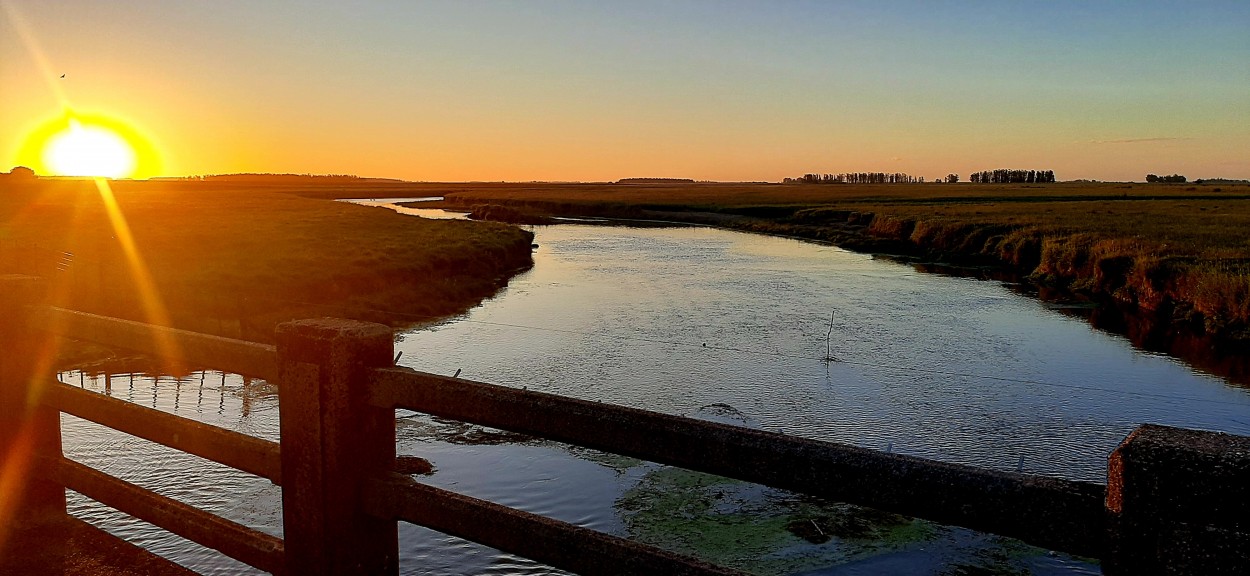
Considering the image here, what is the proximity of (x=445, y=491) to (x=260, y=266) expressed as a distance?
34951mm

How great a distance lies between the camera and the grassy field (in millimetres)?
27562

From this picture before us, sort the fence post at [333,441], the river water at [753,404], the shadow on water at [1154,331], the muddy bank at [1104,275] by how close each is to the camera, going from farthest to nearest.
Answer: the muddy bank at [1104,275] → the shadow on water at [1154,331] → the river water at [753,404] → the fence post at [333,441]

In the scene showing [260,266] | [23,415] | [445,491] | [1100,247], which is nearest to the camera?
[445,491]

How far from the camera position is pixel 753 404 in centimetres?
1889

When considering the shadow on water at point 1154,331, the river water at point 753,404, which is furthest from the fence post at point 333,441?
the shadow on water at point 1154,331

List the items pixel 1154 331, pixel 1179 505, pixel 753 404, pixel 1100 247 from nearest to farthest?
pixel 1179 505, pixel 753 404, pixel 1154 331, pixel 1100 247

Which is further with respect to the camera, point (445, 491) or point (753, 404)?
point (753, 404)

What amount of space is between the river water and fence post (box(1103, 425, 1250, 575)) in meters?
9.62

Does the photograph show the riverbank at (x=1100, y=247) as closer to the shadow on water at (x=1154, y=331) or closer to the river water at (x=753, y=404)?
the shadow on water at (x=1154, y=331)

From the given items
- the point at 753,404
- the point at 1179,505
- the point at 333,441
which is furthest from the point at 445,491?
the point at 753,404

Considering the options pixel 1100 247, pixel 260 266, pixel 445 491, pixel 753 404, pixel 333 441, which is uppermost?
pixel 333 441

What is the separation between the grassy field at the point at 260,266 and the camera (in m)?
27.6

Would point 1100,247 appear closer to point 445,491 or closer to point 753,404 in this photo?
point 753,404

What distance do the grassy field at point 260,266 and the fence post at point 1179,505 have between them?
24.6m
